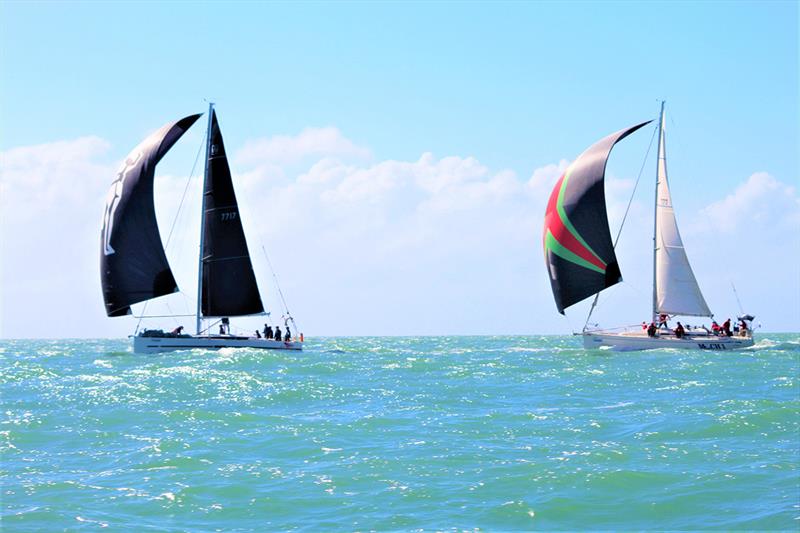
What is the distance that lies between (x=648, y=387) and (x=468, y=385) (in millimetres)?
4719

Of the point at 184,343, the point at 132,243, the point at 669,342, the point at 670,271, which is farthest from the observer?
the point at 670,271

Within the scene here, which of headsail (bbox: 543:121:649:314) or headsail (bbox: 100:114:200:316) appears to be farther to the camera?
headsail (bbox: 543:121:649:314)

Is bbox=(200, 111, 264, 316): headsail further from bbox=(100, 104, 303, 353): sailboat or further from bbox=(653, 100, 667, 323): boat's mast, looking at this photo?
bbox=(653, 100, 667, 323): boat's mast

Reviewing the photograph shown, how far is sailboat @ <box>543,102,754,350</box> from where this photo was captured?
148 ft

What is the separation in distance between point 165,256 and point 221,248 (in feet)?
10.1

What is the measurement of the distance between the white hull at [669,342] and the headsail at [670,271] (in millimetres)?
2564

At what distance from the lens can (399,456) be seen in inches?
565

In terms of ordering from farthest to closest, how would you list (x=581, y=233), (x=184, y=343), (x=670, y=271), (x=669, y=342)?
(x=670, y=271)
(x=669, y=342)
(x=581, y=233)
(x=184, y=343)

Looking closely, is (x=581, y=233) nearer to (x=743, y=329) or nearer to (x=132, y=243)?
(x=743, y=329)

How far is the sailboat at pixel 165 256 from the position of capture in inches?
1660

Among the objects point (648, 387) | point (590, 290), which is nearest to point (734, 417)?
point (648, 387)

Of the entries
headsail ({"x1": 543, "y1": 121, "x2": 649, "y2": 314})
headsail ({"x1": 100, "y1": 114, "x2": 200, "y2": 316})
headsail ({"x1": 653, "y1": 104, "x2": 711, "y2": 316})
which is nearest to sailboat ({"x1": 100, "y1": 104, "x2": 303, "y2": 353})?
headsail ({"x1": 100, "y1": 114, "x2": 200, "y2": 316})

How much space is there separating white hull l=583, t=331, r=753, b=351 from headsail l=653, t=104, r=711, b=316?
256 centimetres

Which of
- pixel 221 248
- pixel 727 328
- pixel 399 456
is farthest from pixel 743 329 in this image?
pixel 399 456
